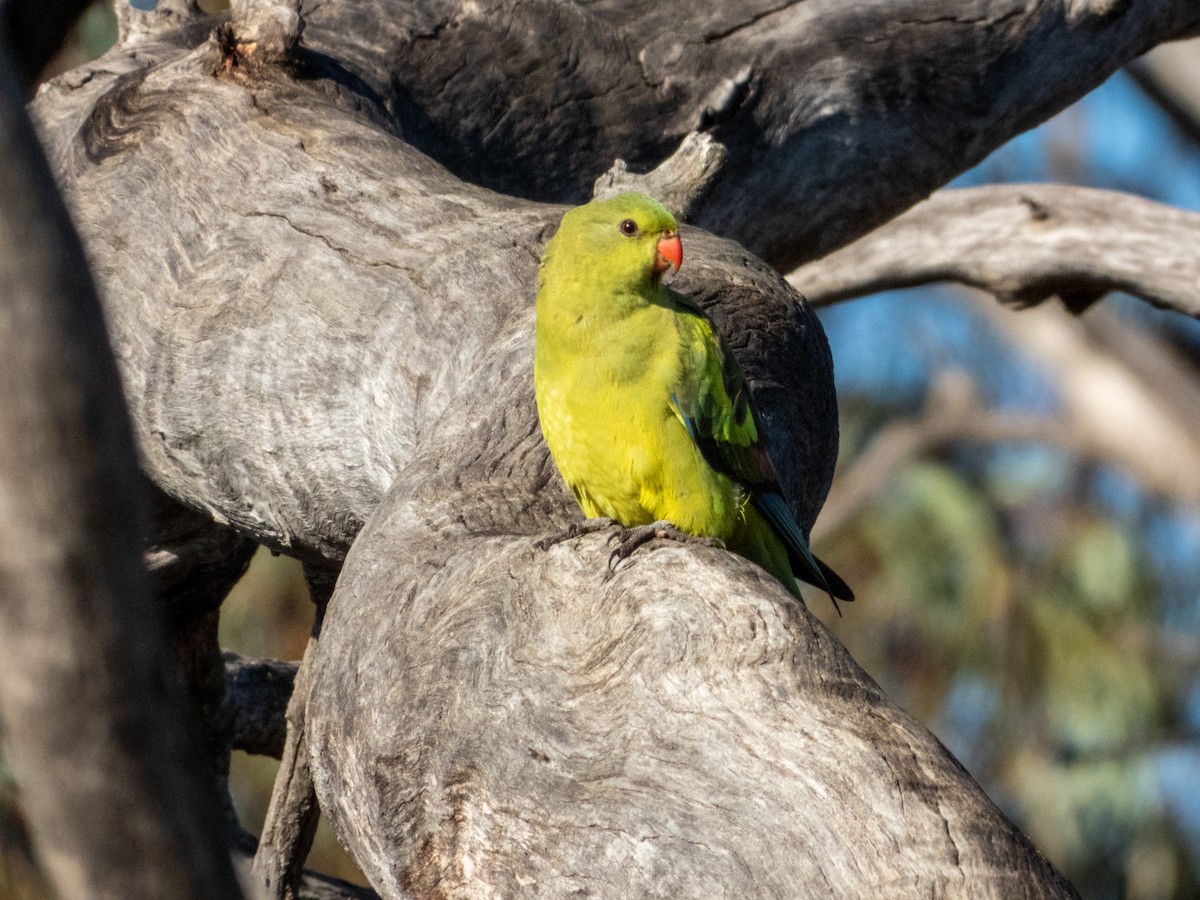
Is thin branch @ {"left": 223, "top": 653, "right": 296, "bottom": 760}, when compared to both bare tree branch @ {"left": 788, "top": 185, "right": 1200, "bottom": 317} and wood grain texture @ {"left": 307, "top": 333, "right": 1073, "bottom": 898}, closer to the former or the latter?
wood grain texture @ {"left": 307, "top": 333, "right": 1073, "bottom": 898}

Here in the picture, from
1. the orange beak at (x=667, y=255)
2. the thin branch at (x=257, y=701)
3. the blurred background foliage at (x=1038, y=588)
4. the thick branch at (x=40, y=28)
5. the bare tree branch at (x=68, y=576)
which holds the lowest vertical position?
the blurred background foliage at (x=1038, y=588)

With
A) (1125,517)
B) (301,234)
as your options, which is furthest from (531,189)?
(1125,517)

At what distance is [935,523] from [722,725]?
1300cm

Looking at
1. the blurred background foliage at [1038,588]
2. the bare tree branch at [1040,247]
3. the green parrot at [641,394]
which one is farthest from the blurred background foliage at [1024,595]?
the green parrot at [641,394]

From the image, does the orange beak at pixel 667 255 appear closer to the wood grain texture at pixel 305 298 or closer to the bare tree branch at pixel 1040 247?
the wood grain texture at pixel 305 298

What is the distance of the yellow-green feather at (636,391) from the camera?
3.46 metres

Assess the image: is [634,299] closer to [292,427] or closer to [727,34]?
[292,427]

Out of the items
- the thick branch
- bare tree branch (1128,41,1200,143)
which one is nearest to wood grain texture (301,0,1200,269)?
the thick branch

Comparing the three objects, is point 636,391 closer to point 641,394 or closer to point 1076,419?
point 641,394

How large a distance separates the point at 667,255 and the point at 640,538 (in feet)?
3.56

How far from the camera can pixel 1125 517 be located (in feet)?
48.7

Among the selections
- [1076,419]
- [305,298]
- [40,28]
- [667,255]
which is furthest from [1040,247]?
[1076,419]

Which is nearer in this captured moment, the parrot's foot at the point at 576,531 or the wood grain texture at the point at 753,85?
the parrot's foot at the point at 576,531

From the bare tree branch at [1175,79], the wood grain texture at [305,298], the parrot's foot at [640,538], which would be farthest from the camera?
the bare tree branch at [1175,79]
